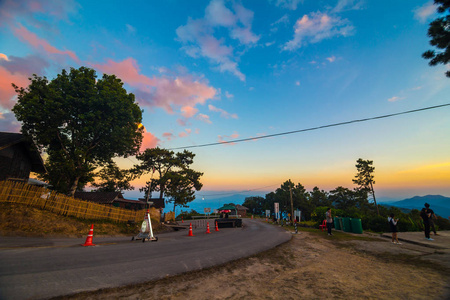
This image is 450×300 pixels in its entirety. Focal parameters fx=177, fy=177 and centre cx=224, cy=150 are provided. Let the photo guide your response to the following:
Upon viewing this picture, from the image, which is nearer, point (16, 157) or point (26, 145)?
point (16, 157)

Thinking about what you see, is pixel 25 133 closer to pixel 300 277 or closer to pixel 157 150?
pixel 157 150

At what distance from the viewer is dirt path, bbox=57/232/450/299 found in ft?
12.1

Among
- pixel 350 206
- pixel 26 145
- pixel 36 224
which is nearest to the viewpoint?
pixel 36 224

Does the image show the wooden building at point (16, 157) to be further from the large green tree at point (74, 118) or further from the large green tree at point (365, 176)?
the large green tree at point (365, 176)

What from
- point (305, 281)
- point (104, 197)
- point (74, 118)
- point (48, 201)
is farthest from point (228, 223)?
point (104, 197)

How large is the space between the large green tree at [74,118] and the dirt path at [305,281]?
1845cm

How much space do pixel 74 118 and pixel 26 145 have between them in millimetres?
6294

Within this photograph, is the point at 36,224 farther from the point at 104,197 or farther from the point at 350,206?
the point at 350,206

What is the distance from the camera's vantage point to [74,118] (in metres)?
18.5

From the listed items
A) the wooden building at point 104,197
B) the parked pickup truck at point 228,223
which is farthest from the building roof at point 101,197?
the parked pickup truck at point 228,223

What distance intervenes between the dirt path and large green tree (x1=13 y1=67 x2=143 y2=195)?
18.5 m

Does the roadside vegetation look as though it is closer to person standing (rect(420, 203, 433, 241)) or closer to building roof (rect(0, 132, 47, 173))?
person standing (rect(420, 203, 433, 241))

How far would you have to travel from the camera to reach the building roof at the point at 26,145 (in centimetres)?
1698

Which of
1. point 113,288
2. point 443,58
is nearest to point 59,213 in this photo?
point 113,288
